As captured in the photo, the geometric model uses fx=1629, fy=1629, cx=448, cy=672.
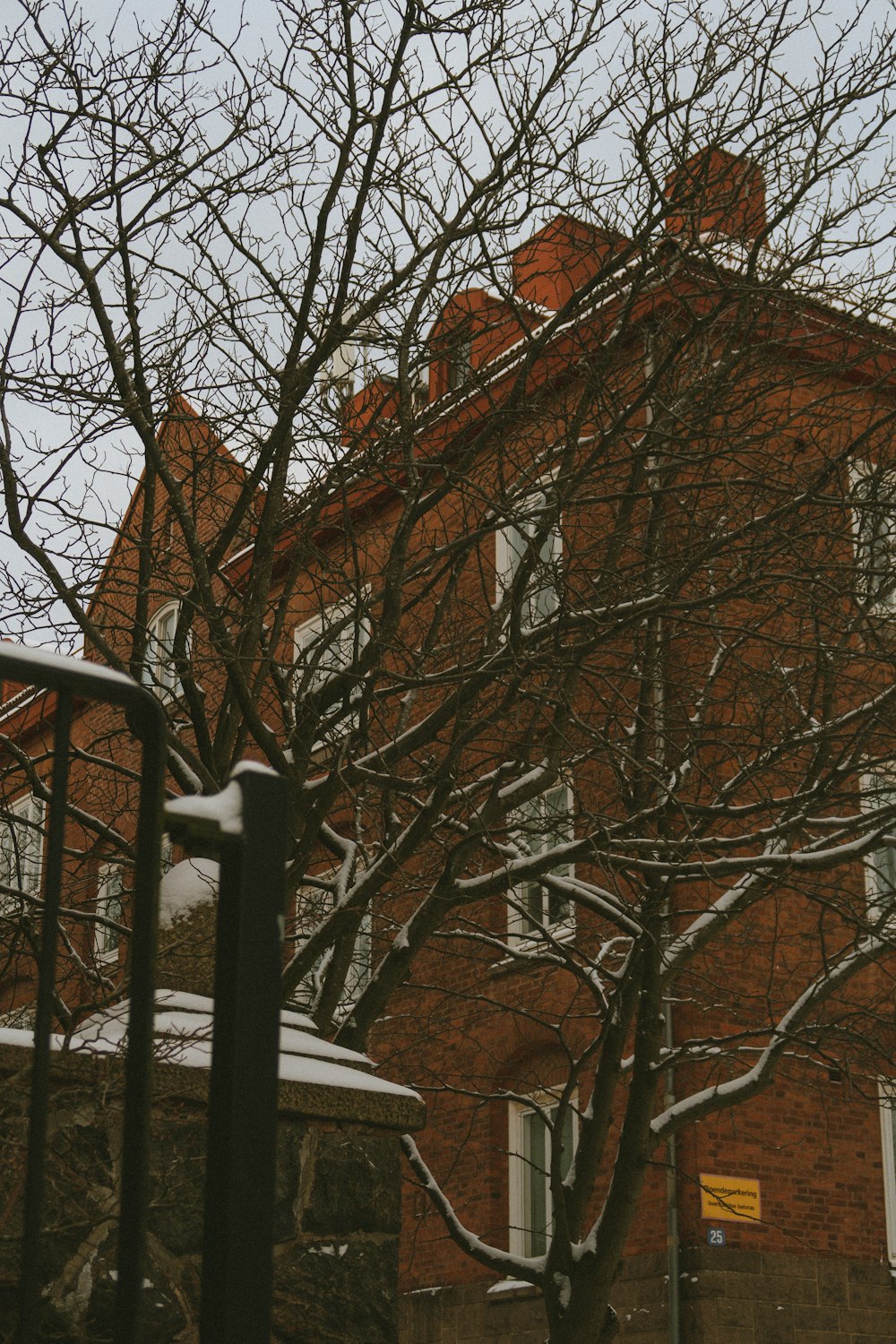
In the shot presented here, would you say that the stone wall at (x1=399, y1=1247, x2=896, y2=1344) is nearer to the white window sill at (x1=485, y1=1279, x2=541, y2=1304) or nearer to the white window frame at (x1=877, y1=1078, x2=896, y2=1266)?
the white window sill at (x1=485, y1=1279, x2=541, y2=1304)

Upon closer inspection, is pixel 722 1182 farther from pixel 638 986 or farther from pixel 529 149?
pixel 529 149

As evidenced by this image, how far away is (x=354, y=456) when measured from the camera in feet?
29.9

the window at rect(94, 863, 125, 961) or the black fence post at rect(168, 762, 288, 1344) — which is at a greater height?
the window at rect(94, 863, 125, 961)

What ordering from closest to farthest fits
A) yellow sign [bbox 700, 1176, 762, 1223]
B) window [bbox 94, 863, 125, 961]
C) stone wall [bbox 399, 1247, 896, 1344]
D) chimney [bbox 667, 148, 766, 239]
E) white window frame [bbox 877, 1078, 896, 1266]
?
window [bbox 94, 863, 125, 961]
chimney [bbox 667, 148, 766, 239]
stone wall [bbox 399, 1247, 896, 1344]
yellow sign [bbox 700, 1176, 762, 1223]
white window frame [bbox 877, 1078, 896, 1266]

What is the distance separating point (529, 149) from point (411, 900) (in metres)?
7.61

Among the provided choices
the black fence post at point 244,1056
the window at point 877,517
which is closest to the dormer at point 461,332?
the window at point 877,517

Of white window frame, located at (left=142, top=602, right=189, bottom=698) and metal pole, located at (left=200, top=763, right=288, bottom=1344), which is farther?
white window frame, located at (left=142, top=602, right=189, bottom=698)

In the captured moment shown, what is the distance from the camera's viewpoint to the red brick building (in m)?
7.89

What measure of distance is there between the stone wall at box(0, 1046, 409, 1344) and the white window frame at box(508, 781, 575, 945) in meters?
4.40

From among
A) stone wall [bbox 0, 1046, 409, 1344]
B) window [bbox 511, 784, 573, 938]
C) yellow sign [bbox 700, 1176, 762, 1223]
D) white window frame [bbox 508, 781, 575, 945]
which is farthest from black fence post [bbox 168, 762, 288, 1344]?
yellow sign [bbox 700, 1176, 762, 1223]

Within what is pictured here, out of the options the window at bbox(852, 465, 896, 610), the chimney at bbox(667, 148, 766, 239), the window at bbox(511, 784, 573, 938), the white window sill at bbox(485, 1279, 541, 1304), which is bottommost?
the white window sill at bbox(485, 1279, 541, 1304)

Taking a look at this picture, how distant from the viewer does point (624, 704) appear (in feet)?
34.1

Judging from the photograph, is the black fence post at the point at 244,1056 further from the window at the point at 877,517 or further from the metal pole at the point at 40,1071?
the window at the point at 877,517

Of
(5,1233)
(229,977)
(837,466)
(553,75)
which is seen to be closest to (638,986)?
(837,466)
